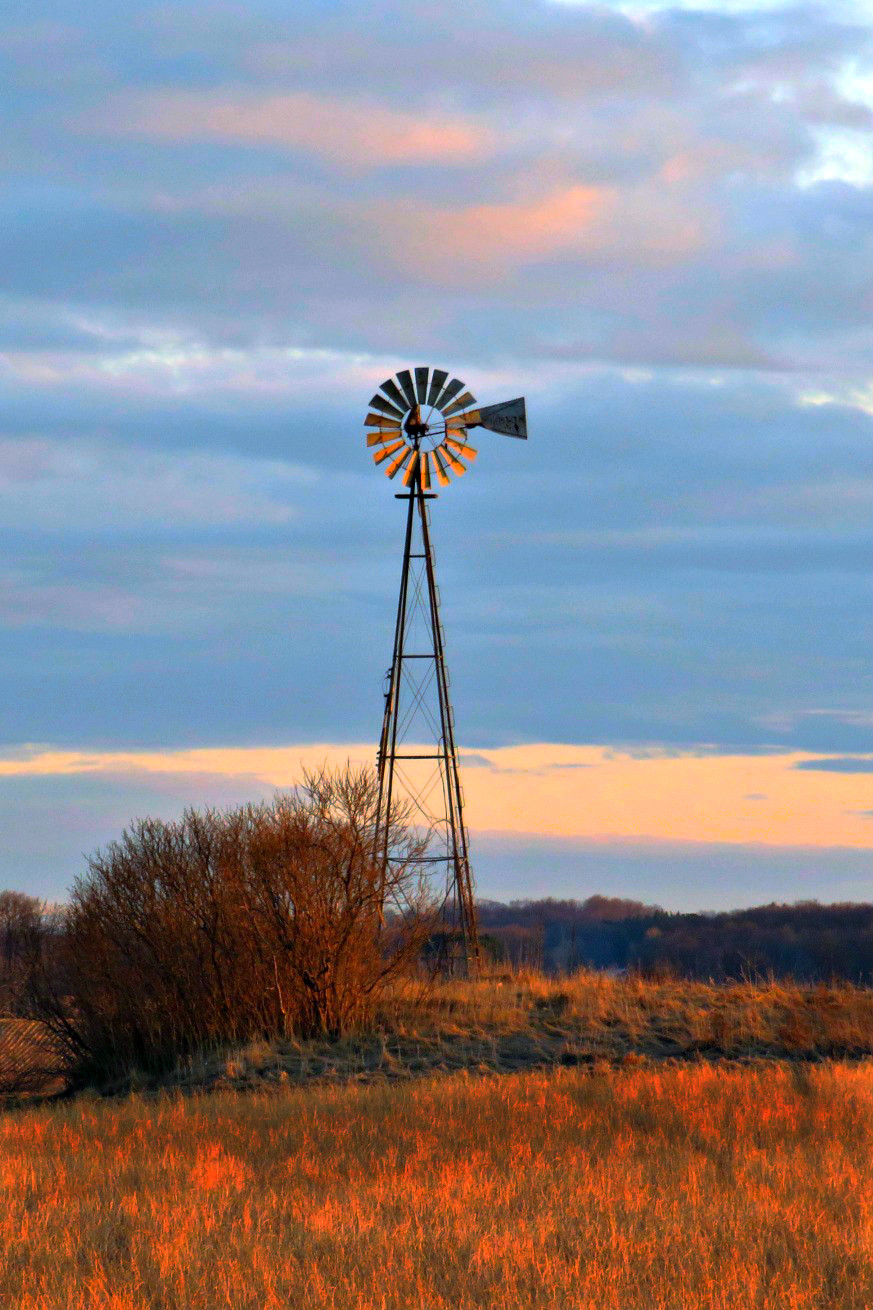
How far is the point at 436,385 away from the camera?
27.2 m

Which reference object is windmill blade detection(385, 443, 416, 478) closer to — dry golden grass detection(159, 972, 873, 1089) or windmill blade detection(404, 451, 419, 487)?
windmill blade detection(404, 451, 419, 487)

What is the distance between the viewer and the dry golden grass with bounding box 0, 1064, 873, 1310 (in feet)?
29.9

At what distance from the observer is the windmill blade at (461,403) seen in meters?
27.2

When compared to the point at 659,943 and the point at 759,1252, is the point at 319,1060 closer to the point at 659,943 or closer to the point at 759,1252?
the point at 759,1252

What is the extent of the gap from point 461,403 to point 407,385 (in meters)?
1.06

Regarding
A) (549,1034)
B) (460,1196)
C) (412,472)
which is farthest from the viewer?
(412,472)

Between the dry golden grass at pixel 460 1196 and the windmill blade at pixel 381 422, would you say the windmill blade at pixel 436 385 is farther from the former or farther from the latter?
the dry golden grass at pixel 460 1196

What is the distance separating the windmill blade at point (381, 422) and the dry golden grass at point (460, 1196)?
1340 centimetres

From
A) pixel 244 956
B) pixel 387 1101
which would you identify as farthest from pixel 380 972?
pixel 387 1101

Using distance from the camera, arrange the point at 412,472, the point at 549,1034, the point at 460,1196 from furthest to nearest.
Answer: the point at 412,472
the point at 549,1034
the point at 460,1196

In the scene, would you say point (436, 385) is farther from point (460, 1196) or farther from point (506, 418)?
point (460, 1196)

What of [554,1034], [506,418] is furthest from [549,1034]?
[506,418]

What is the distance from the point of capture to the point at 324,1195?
1186cm

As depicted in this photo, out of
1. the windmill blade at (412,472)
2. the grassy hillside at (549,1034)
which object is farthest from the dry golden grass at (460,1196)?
the windmill blade at (412,472)
